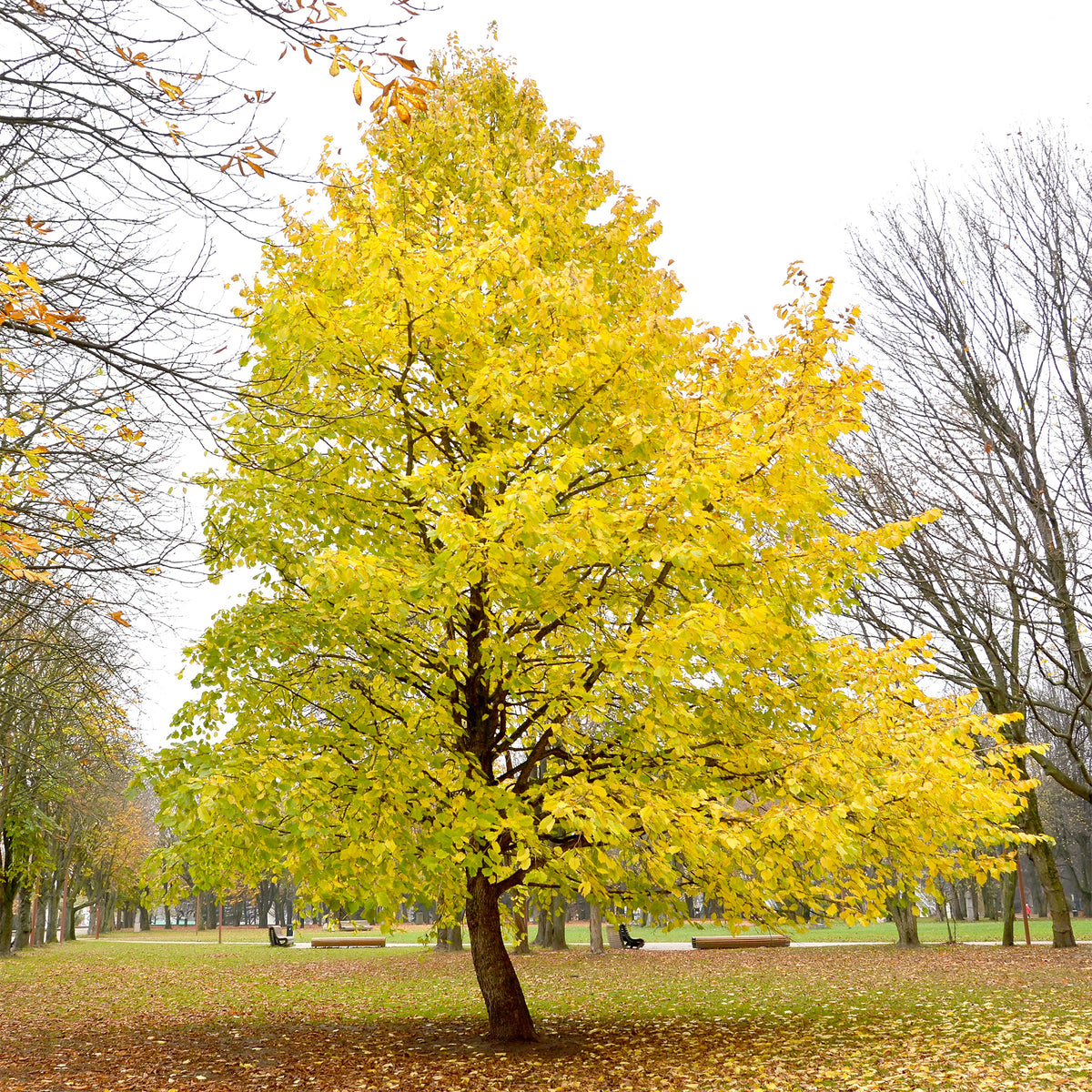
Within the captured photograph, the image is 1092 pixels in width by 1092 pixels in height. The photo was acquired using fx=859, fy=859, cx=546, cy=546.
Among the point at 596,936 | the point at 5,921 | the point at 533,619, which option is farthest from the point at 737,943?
the point at 5,921

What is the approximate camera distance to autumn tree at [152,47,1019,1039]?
6133mm

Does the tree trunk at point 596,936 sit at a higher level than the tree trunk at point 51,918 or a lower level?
higher

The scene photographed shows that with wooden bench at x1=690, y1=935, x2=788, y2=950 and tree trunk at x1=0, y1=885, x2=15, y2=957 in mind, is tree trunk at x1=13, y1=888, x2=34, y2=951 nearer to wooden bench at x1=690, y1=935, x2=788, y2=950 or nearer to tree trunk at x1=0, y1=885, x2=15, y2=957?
tree trunk at x1=0, y1=885, x2=15, y2=957

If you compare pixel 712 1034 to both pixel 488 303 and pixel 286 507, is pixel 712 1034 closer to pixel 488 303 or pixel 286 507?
pixel 286 507

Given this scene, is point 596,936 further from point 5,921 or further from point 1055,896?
point 5,921

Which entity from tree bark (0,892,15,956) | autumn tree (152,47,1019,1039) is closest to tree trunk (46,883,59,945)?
tree bark (0,892,15,956)

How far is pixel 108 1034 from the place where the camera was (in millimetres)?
8992

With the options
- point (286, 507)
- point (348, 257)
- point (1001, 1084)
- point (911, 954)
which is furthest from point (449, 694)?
point (911, 954)

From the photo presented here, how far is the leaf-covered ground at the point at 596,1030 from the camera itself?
21.2ft

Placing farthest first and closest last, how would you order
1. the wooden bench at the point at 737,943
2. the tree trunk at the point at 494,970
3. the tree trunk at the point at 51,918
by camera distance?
the tree trunk at the point at 51,918 → the wooden bench at the point at 737,943 → the tree trunk at the point at 494,970

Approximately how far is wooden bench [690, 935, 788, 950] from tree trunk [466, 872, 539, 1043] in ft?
55.5

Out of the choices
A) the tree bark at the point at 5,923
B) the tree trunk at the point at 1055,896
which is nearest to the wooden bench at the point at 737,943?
the tree trunk at the point at 1055,896

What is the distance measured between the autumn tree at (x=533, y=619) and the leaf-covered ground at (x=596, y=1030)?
119 cm

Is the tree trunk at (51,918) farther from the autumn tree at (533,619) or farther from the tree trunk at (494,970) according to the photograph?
the autumn tree at (533,619)
